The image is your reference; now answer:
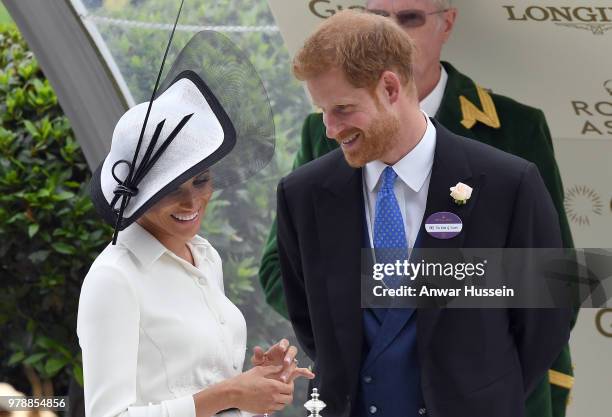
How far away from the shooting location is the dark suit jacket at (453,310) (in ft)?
12.0

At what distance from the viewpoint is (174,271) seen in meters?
3.43

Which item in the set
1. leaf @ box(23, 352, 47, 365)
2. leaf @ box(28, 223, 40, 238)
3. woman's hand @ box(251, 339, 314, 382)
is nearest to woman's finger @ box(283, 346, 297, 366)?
woman's hand @ box(251, 339, 314, 382)

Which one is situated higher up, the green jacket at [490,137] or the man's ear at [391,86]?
the man's ear at [391,86]

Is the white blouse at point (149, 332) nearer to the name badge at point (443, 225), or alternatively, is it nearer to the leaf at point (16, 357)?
the name badge at point (443, 225)

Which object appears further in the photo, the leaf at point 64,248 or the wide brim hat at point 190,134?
the leaf at point 64,248

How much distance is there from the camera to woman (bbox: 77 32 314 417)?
3197 mm

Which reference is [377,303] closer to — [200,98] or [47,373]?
[200,98]

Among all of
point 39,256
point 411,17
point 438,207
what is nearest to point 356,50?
point 438,207

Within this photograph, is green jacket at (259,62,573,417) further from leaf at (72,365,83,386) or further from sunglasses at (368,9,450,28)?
leaf at (72,365,83,386)

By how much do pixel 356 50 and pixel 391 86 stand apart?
0.15 m

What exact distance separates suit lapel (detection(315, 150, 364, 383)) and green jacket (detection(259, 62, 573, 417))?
2.68ft

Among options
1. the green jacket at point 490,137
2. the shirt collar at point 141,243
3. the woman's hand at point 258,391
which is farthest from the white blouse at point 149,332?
the green jacket at point 490,137

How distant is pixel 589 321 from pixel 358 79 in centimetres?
231

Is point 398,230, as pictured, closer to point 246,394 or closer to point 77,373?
point 246,394
